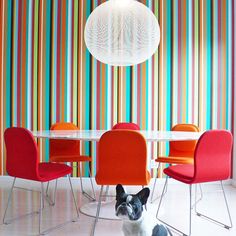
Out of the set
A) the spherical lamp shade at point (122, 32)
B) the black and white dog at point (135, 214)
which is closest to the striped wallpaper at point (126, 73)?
the spherical lamp shade at point (122, 32)

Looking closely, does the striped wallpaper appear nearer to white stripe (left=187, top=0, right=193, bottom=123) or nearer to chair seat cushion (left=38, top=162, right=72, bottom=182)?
white stripe (left=187, top=0, right=193, bottom=123)

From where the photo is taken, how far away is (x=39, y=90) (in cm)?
418

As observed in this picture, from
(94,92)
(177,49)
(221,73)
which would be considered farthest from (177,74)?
(94,92)

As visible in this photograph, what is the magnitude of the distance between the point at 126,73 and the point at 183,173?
84.2 inches

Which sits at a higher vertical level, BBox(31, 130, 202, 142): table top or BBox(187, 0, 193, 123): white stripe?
BBox(187, 0, 193, 123): white stripe

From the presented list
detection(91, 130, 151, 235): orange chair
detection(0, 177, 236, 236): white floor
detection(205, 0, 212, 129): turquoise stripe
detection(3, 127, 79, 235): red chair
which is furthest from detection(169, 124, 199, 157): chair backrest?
detection(3, 127, 79, 235): red chair

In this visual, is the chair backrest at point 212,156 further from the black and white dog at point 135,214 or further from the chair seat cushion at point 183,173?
the black and white dog at point 135,214

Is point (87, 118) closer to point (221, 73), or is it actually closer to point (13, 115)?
point (13, 115)

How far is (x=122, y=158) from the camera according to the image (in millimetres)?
2102

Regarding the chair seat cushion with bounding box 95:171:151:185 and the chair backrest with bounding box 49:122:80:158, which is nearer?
the chair seat cushion with bounding box 95:171:151:185

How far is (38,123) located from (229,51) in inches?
107

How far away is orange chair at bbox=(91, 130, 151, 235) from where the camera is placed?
2.06 meters

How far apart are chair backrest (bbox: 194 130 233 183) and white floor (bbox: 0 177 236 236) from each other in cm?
47

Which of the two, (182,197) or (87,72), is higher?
(87,72)
